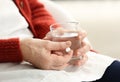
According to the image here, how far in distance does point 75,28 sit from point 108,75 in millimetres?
193

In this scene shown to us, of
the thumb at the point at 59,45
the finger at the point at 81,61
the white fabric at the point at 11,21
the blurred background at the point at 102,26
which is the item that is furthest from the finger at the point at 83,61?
the blurred background at the point at 102,26

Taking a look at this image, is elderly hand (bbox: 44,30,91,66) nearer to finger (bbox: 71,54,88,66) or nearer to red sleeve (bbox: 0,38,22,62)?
finger (bbox: 71,54,88,66)

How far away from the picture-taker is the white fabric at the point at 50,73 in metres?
0.87

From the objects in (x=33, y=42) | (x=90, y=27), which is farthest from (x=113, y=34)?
(x=33, y=42)

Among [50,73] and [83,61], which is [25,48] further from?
[83,61]

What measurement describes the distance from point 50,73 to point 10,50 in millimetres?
137

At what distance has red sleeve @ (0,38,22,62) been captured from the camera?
0.92 meters

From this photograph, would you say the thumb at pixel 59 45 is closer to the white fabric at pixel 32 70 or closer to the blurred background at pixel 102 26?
the white fabric at pixel 32 70

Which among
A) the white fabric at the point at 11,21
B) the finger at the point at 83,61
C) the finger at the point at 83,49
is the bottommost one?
the finger at the point at 83,61

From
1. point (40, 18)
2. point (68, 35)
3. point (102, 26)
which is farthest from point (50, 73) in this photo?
point (102, 26)

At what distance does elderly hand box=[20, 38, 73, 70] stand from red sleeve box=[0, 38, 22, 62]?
0.05 feet

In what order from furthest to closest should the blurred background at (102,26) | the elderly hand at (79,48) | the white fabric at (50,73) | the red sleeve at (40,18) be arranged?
1. the blurred background at (102,26)
2. the red sleeve at (40,18)
3. the elderly hand at (79,48)
4. the white fabric at (50,73)

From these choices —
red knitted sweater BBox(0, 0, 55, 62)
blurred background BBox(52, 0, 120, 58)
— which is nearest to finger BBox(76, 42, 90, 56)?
red knitted sweater BBox(0, 0, 55, 62)

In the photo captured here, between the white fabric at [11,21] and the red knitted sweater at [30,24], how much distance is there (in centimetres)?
6
